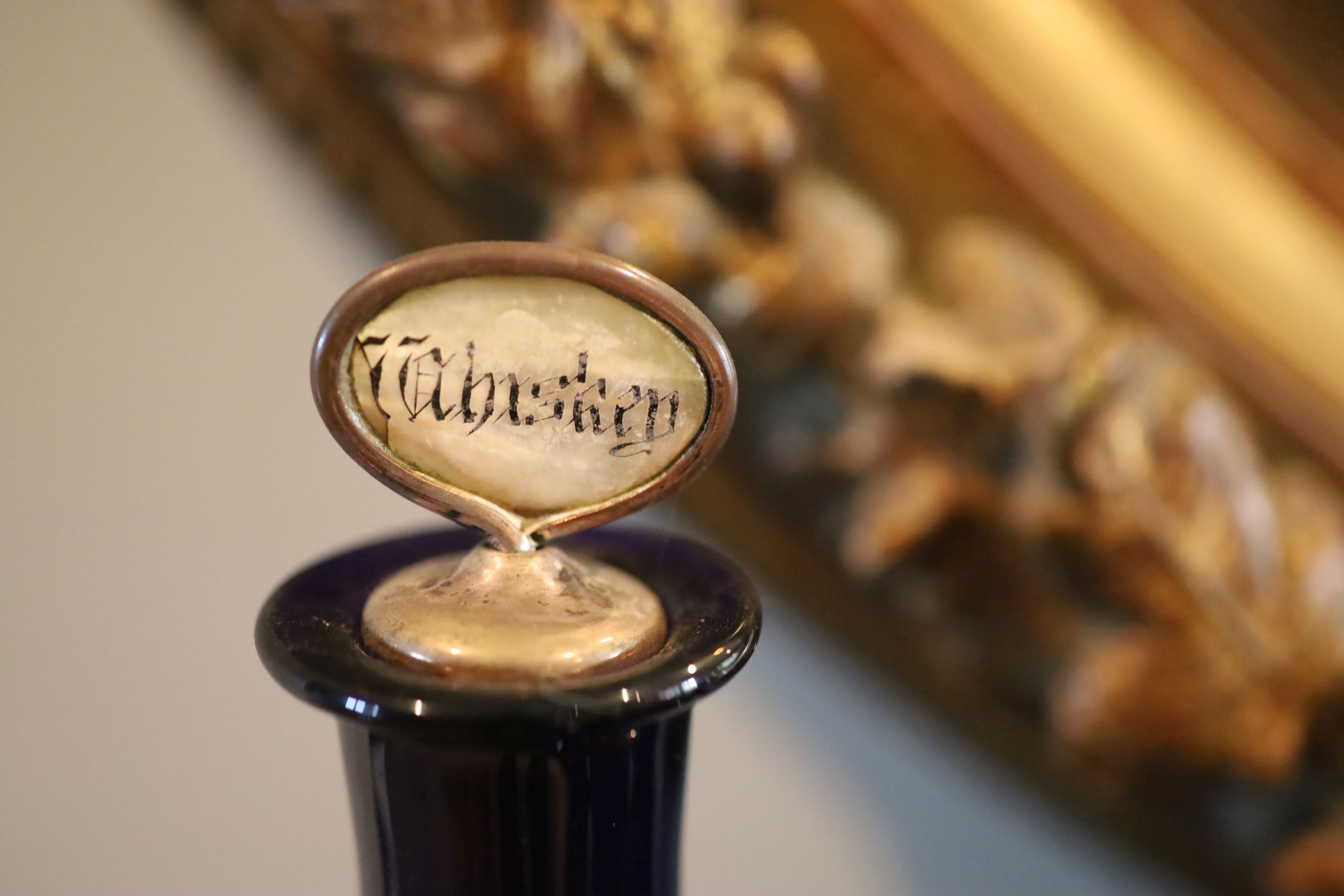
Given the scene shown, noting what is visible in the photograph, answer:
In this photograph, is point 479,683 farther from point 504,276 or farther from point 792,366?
point 792,366

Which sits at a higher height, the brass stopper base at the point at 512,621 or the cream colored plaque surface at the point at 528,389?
the cream colored plaque surface at the point at 528,389

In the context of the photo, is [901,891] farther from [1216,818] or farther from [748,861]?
[1216,818]

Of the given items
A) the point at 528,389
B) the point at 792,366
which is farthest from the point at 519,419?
the point at 792,366

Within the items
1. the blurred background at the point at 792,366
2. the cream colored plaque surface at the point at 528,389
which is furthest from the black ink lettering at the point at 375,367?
the blurred background at the point at 792,366

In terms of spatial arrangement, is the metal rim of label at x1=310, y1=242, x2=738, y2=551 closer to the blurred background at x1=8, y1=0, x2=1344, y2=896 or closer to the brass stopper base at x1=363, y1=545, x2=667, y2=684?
the brass stopper base at x1=363, y1=545, x2=667, y2=684

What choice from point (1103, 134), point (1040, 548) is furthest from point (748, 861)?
point (1103, 134)

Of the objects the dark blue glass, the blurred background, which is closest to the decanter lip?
the dark blue glass

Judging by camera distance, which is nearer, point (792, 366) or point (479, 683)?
point (479, 683)

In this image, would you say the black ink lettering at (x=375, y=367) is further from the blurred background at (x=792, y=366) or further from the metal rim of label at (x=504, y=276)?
the blurred background at (x=792, y=366)
